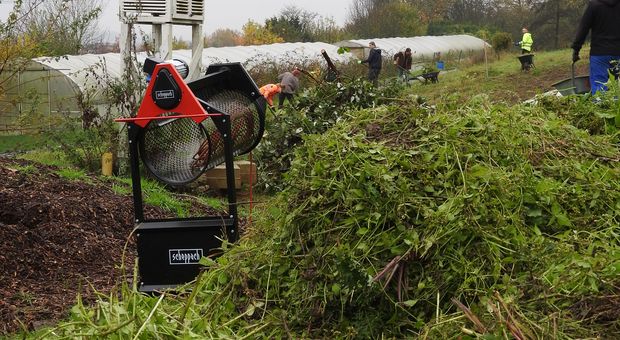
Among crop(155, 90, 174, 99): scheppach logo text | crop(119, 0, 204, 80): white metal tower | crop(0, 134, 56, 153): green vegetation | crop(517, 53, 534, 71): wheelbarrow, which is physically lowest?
crop(0, 134, 56, 153): green vegetation

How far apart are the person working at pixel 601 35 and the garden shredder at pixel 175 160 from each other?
664 cm

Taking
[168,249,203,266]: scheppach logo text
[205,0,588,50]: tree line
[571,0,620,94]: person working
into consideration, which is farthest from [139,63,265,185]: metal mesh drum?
[205,0,588,50]: tree line

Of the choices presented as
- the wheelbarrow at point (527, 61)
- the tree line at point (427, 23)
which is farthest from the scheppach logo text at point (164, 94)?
the tree line at point (427, 23)

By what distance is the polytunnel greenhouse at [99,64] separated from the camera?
526 inches

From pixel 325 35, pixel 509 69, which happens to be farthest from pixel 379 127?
pixel 325 35

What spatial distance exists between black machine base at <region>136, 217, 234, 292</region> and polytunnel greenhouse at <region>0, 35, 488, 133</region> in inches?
246

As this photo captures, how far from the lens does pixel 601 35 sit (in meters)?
11.6

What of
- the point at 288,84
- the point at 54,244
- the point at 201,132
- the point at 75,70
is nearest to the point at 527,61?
the point at 288,84

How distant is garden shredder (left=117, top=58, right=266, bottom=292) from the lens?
17.8 feet

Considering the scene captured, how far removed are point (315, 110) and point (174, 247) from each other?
488 centimetres

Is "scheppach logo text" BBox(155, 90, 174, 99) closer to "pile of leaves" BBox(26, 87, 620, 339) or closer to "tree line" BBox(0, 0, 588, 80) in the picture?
"pile of leaves" BBox(26, 87, 620, 339)

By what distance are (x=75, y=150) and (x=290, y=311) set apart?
9578 millimetres

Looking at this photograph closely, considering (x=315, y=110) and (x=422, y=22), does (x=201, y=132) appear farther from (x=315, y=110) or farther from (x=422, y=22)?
(x=422, y=22)

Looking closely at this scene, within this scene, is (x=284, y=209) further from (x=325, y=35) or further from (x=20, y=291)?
(x=325, y=35)
